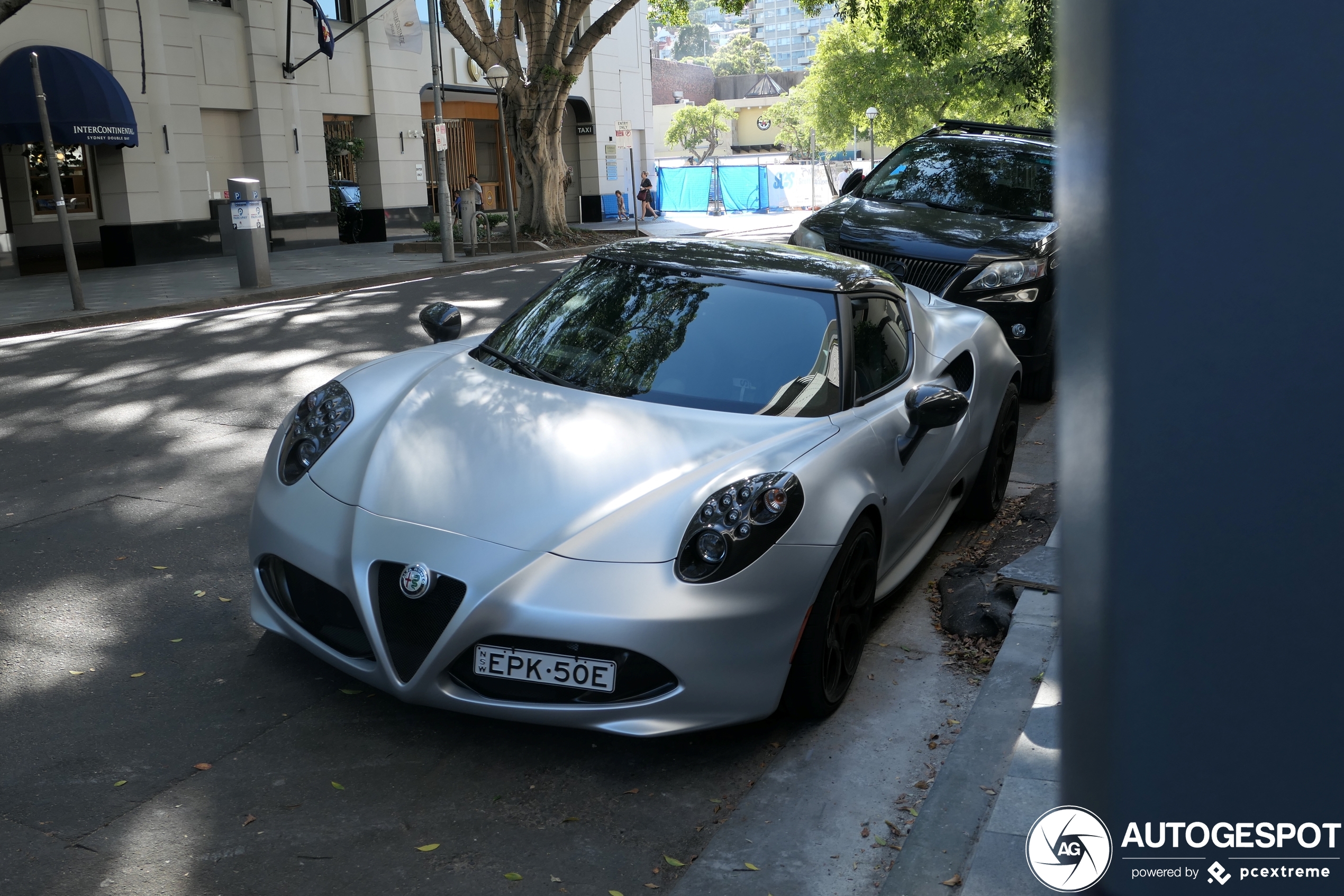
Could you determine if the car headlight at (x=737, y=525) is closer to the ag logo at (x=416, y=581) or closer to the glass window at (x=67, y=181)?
the ag logo at (x=416, y=581)

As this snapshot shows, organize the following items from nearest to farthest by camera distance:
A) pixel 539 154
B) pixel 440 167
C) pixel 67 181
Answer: pixel 440 167 → pixel 67 181 → pixel 539 154

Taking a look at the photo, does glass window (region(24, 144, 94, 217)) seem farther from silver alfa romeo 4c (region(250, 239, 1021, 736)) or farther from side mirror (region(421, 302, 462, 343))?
silver alfa romeo 4c (region(250, 239, 1021, 736))

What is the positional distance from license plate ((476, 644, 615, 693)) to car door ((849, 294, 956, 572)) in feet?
4.07

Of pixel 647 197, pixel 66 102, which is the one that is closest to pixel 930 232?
pixel 66 102

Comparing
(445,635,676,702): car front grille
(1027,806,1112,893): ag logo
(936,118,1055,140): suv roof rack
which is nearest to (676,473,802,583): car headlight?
(445,635,676,702): car front grille

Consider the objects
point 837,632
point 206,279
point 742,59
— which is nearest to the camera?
point 837,632

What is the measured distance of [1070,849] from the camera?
810 mm

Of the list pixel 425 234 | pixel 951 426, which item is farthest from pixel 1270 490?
pixel 425 234

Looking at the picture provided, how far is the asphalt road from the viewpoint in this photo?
278 cm

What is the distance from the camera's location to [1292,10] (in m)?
0.55

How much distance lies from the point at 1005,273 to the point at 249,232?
1166cm

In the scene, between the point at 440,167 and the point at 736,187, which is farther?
the point at 736,187

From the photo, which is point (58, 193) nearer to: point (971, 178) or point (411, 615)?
point (971, 178)

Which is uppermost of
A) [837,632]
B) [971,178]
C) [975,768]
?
[971,178]
